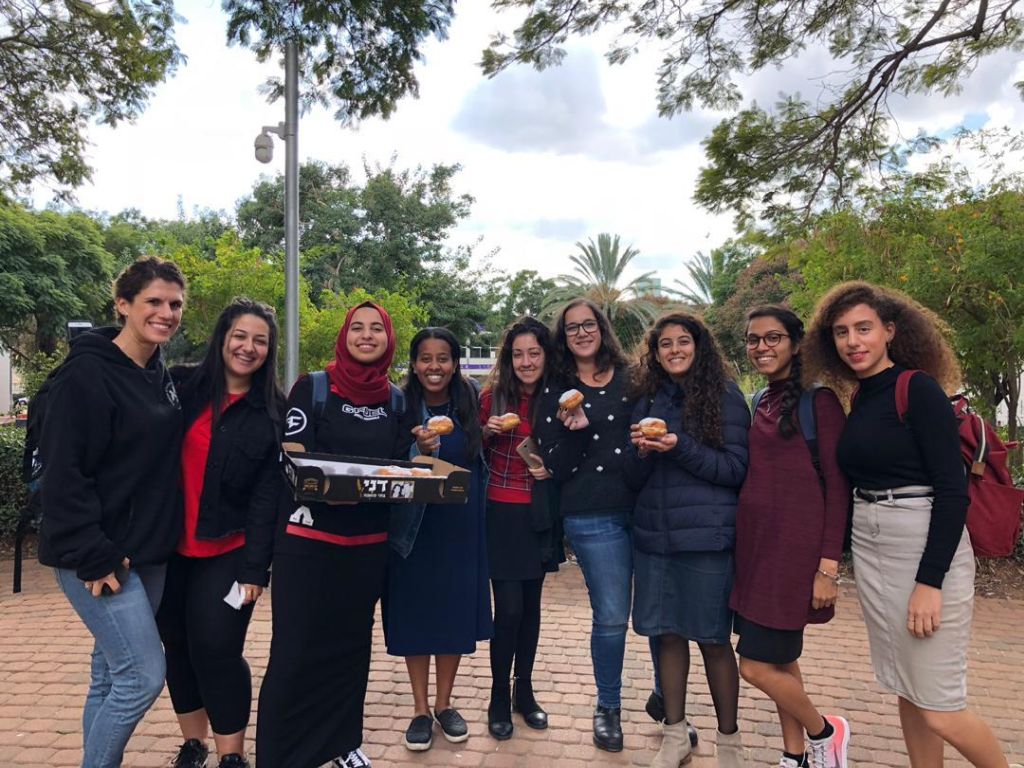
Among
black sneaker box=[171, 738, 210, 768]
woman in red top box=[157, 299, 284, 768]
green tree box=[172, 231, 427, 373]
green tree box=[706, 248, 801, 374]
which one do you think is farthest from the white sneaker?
green tree box=[706, 248, 801, 374]

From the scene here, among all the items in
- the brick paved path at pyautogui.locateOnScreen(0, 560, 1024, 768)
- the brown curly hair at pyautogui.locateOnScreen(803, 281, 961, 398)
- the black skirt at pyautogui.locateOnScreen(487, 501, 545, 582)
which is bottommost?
the brick paved path at pyautogui.locateOnScreen(0, 560, 1024, 768)

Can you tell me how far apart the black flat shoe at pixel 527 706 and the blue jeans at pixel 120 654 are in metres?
1.95

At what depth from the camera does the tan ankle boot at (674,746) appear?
3.29 metres

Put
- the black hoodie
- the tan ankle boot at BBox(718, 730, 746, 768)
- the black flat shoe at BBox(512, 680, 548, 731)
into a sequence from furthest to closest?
the black flat shoe at BBox(512, 680, 548, 731)
the tan ankle boot at BBox(718, 730, 746, 768)
the black hoodie

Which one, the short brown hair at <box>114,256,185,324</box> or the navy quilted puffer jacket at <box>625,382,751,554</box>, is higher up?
the short brown hair at <box>114,256,185,324</box>

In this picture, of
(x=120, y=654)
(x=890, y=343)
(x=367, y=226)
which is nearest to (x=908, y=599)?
(x=890, y=343)

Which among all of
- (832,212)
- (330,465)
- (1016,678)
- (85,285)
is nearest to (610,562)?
(330,465)

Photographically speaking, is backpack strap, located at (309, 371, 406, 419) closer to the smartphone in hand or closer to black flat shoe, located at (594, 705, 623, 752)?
the smartphone in hand

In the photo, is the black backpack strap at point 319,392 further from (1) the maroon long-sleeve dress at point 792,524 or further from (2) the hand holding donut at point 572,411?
(1) the maroon long-sleeve dress at point 792,524

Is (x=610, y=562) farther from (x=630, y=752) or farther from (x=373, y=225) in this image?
(x=373, y=225)

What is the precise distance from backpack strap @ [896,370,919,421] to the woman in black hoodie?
9.76 feet

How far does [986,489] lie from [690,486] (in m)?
1.16

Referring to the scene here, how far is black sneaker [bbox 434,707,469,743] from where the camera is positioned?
3.60 metres

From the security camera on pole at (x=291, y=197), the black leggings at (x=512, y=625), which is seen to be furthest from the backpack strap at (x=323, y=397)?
the security camera on pole at (x=291, y=197)
